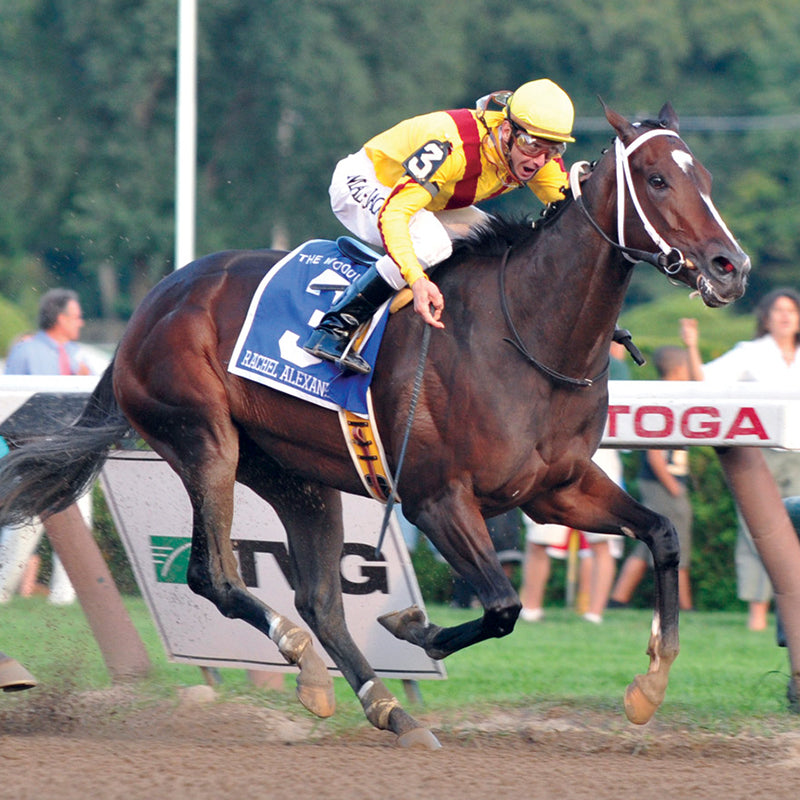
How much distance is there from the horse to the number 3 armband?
0.38m

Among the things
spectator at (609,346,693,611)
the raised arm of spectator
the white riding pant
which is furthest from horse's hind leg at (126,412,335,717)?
spectator at (609,346,693,611)

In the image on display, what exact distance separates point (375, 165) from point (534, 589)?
4023 millimetres

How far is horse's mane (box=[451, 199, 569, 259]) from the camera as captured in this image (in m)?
4.84

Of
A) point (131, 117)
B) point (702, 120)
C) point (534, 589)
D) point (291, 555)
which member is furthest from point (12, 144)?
point (291, 555)

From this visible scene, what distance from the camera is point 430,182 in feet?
15.0

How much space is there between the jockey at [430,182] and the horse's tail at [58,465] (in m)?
1.13

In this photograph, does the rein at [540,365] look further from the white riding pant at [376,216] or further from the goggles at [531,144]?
the goggles at [531,144]

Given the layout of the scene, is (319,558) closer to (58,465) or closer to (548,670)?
(58,465)

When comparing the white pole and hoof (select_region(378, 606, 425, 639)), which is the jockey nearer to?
hoof (select_region(378, 606, 425, 639))

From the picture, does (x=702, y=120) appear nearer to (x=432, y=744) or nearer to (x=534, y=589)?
(x=534, y=589)

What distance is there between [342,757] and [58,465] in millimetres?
1729

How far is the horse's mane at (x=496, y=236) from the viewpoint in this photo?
15.9 ft

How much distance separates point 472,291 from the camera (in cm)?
475

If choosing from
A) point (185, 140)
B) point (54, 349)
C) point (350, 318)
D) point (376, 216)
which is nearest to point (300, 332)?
point (350, 318)
